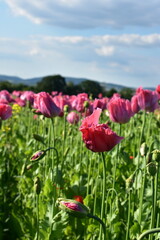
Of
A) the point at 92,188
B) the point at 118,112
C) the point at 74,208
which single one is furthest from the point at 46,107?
the point at 74,208

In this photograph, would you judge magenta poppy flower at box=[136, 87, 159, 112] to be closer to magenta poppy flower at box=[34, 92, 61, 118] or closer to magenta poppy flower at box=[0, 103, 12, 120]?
magenta poppy flower at box=[34, 92, 61, 118]

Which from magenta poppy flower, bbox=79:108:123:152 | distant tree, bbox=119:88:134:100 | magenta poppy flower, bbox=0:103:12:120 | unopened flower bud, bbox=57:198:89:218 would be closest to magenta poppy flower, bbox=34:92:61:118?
magenta poppy flower, bbox=0:103:12:120

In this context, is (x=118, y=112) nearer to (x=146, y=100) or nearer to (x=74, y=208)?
(x=146, y=100)

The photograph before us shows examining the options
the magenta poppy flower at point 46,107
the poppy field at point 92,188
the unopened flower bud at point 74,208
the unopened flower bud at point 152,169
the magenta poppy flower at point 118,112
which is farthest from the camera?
the magenta poppy flower at point 46,107

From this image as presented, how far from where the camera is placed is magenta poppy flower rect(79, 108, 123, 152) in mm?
1466

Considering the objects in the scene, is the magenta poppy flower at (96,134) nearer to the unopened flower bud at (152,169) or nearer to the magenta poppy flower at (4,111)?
the unopened flower bud at (152,169)

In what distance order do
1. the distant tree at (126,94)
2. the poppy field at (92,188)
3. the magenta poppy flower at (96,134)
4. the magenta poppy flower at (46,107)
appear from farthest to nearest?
the distant tree at (126,94)
the magenta poppy flower at (46,107)
the poppy field at (92,188)
the magenta poppy flower at (96,134)

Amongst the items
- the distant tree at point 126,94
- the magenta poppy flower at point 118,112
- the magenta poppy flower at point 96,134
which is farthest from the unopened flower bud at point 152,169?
the distant tree at point 126,94

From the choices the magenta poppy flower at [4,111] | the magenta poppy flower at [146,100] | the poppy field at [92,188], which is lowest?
the poppy field at [92,188]

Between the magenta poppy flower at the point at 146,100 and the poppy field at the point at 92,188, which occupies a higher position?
the magenta poppy flower at the point at 146,100

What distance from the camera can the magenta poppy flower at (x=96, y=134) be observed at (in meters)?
1.47

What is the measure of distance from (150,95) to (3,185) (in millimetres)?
2022

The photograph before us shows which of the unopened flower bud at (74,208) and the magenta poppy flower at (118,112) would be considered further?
the magenta poppy flower at (118,112)

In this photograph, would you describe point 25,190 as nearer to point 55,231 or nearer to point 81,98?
point 81,98
